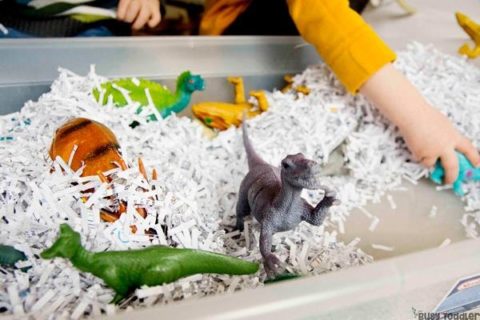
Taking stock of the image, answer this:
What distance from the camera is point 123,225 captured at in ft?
1.60

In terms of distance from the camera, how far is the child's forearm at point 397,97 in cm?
73

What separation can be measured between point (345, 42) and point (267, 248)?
1.33 feet

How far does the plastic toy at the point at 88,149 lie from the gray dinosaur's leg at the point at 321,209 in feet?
0.59

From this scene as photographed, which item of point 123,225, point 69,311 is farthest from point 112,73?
point 69,311

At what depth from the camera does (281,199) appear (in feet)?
1.58

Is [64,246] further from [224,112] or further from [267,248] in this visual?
[224,112]

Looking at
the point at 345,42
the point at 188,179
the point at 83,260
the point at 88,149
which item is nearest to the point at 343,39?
the point at 345,42

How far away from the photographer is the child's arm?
0.73m

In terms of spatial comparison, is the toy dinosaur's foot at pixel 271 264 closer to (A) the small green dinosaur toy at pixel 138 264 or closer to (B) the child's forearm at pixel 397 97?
(A) the small green dinosaur toy at pixel 138 264

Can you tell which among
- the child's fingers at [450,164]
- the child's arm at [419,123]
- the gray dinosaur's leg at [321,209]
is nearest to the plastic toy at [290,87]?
the child's arm at [419,123]

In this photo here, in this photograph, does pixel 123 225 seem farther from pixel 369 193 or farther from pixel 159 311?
pixel 369 193

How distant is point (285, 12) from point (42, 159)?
626 millimetres

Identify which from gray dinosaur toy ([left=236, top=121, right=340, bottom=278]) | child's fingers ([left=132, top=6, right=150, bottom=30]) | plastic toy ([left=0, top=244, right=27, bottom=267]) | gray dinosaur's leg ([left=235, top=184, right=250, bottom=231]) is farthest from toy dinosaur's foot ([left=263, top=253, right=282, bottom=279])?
child's fingers ([left=132, top=6, right=150, bottom=30])

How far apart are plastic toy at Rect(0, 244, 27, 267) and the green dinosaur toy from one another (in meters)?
0.30
